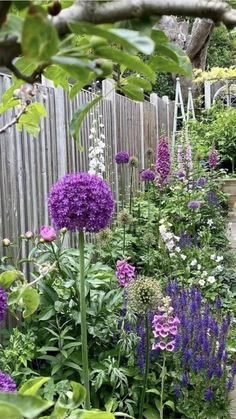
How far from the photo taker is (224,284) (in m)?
5.52

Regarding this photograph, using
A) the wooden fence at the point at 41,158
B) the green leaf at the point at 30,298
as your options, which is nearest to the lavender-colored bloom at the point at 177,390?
the wooden fence at the point at 41,158

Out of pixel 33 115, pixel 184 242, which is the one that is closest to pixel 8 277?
pixel 33 115

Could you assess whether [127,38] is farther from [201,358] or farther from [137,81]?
[201,358]

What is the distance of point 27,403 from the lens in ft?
2.11

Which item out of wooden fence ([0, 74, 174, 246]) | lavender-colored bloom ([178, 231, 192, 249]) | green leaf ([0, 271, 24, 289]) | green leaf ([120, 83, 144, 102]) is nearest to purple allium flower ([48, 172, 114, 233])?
wooden fence ([0, 74, 174, 246])

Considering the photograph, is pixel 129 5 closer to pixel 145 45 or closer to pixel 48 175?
pixel 145 45

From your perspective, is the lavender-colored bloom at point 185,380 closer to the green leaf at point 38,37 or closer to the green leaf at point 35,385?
the green leaf at point 35,385

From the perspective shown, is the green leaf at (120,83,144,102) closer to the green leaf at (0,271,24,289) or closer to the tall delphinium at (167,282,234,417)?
the green leaf at (0,271,24,289)

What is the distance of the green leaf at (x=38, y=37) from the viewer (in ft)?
→ 1.63

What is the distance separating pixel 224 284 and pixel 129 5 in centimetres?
507

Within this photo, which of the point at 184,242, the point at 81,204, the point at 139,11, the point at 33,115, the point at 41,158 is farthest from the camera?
the point at 184,242

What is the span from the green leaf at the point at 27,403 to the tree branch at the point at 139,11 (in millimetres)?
364

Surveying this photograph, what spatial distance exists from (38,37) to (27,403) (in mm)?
362

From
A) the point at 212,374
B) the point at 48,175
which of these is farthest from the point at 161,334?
the point at 48,175
